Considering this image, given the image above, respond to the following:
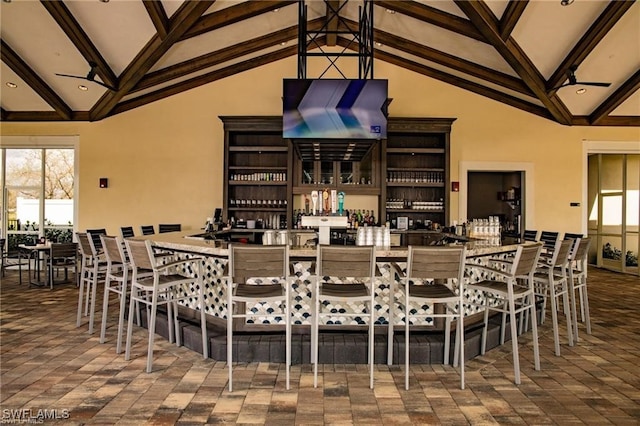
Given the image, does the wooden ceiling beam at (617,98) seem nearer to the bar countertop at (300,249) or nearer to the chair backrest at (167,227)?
the bar countertop at (300,249)

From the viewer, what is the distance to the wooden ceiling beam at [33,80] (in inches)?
257

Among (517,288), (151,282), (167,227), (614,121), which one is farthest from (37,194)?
(614,121)

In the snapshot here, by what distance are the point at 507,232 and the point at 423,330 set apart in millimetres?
6142

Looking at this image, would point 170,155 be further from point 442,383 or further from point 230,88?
point 442,383

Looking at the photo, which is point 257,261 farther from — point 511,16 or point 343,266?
point 511,16

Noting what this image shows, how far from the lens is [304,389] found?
10.2ft

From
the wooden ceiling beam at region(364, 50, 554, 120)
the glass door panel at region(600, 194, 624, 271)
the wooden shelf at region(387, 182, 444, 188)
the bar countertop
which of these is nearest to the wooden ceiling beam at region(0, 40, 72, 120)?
the bar countertop

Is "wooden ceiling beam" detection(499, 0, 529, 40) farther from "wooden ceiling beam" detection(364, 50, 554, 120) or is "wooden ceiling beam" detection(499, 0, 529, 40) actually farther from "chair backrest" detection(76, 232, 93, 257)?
"chair backrest" detection(76, 232, 93, 257)

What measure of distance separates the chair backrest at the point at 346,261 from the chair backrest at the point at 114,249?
2.05 meters

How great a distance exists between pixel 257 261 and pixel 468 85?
664 cm

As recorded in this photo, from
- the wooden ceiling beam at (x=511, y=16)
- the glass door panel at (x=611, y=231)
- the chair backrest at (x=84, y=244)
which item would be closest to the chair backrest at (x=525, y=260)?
the wooden ceiling beam at (x=511, y=16)

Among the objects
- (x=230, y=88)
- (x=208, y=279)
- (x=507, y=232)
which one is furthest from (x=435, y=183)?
(x=208, y=279)

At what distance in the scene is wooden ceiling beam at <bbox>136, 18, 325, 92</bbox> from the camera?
7371 mm

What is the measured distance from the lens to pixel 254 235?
7750 mm
